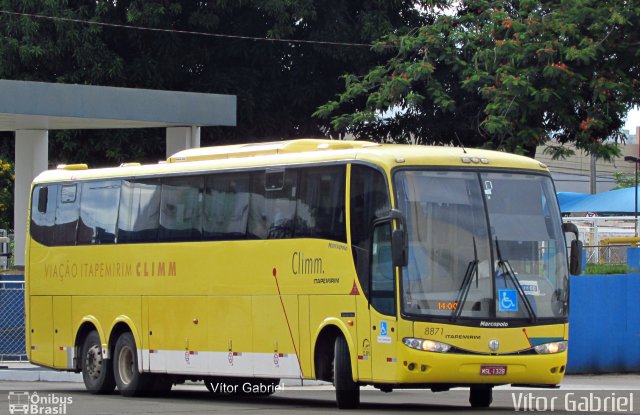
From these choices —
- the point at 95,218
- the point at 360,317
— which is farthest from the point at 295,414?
the point at 95,218

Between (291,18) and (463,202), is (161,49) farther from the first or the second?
(463,202)

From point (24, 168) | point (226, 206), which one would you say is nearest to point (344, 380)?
point (226, 206)

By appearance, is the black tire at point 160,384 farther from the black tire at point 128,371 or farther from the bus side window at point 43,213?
the bus side window at point 43,213

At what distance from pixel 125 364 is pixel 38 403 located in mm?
3109

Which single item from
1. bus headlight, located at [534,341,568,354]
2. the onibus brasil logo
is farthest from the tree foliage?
bus headlight, located at [534,341,568,354]

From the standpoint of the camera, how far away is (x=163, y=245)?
65.0 ft

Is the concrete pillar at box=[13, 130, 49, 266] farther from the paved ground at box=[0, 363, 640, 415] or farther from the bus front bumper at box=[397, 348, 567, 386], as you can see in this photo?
the bus front bumper at box=[397, 348, 567, 386]

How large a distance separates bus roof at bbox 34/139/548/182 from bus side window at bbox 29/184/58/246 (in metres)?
1.45

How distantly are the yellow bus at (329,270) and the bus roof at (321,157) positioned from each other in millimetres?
28

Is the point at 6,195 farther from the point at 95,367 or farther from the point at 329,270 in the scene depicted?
the point at 329,270

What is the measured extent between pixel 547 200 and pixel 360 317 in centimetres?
269

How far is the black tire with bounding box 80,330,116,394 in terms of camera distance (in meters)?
20.9

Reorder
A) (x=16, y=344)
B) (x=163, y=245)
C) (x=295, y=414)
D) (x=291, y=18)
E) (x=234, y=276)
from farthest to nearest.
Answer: (x=291, y=18), (x=16, y=344), (x=163, y=245), (x=234, y=276), (x=295, y=414)

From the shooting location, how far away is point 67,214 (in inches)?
864
